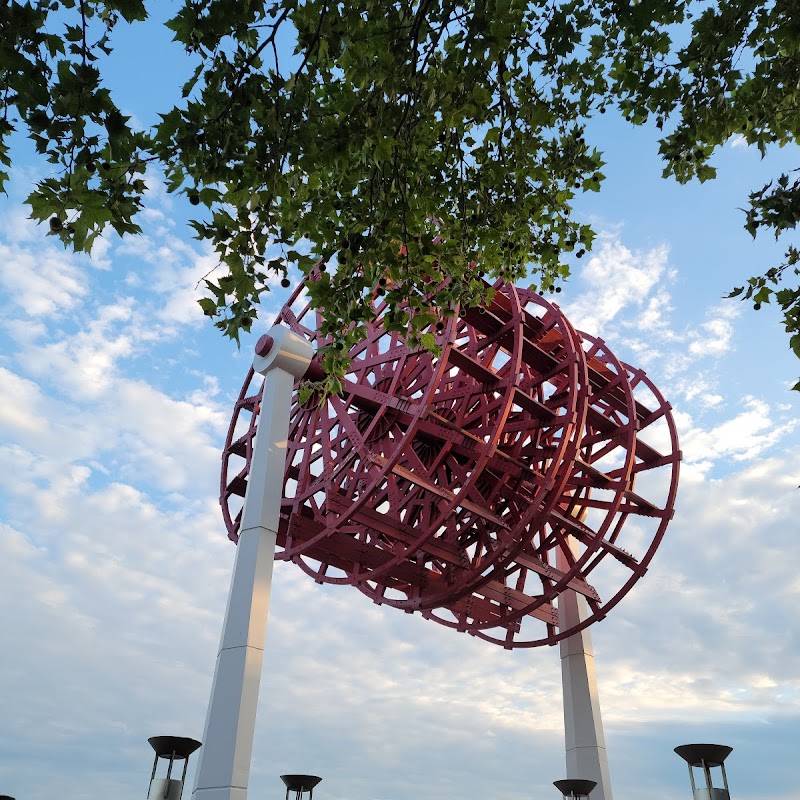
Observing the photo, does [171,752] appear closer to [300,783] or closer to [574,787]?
[300,783]

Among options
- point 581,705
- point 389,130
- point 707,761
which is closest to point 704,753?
→ point 707,761

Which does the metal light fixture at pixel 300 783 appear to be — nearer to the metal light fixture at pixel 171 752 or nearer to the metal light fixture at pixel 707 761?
the metal light fixture at pixel 171 752

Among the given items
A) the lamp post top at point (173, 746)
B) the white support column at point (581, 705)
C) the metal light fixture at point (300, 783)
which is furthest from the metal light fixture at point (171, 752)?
the white support column at point (581, 705)

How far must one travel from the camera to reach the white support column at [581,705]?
542 inches

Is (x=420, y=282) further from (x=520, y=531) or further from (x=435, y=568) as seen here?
(x=435, y=568)

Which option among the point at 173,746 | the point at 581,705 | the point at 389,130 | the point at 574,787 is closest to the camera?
the point at 389,130

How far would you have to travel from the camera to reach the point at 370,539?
15.9m

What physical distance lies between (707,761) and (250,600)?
21.2 ft

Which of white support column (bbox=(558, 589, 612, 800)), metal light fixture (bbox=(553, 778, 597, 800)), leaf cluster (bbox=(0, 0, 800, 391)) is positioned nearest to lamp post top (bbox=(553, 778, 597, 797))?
metal light fixture (bbox=(553, 778, 597, 800))

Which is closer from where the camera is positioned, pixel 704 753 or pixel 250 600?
pixel 250 600

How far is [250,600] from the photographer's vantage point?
996 centimetres

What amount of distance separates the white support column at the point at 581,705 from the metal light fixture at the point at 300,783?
4.55 m

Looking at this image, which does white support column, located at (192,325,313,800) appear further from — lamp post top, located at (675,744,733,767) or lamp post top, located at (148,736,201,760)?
lamp post top, located at (675,744,733,767)

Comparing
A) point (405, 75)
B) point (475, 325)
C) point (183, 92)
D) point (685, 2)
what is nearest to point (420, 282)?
point (405, 75)
